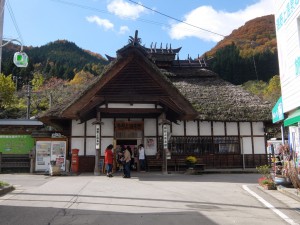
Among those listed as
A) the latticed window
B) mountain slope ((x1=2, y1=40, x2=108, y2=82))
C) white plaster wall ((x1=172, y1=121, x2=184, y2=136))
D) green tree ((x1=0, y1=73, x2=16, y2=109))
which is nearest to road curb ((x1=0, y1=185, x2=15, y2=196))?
the latticed window

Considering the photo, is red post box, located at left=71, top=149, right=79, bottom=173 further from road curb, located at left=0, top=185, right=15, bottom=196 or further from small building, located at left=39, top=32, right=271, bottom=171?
road curb, located at left=0, top=185, right=15, bottom=196

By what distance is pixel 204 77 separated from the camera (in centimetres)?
2553

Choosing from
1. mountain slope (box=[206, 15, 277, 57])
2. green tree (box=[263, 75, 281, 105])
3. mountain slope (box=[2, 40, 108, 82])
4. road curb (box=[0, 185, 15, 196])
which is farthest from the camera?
mountain slope (box=[2, 40, 108, 82])

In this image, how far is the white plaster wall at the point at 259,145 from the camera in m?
20.4

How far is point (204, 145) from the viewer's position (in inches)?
782

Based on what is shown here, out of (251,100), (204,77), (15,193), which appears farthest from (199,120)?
(15,193)

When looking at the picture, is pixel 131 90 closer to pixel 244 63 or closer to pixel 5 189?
pixel 5 189

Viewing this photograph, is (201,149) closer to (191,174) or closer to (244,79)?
(191,174)

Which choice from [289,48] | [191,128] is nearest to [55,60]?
[191,128]

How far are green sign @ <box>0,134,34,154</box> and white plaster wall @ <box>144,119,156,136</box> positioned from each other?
21.1 ft

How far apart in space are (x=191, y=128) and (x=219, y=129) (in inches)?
72.0

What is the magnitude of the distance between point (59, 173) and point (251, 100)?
525 inches

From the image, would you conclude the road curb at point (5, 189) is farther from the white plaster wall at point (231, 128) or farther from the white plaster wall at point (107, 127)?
the white plaster wall at point (231, 128)

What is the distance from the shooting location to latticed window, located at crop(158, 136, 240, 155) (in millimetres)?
19516
